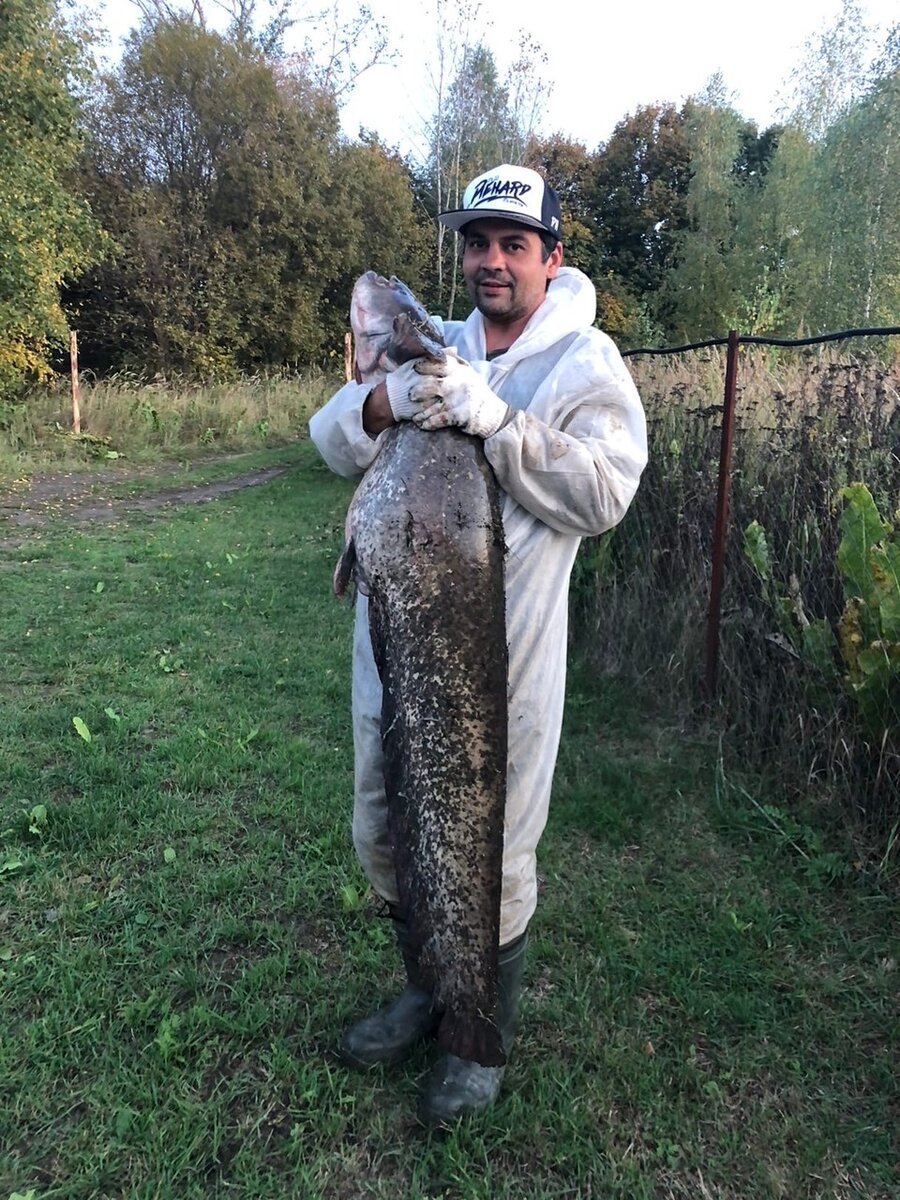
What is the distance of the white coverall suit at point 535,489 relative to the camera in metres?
1.85

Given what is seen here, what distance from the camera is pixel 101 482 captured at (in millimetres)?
12906

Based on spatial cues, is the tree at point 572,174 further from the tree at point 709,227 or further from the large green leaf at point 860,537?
the large green leaf at point 860,537

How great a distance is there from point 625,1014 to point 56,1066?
5.45 ft

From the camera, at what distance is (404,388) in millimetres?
1729

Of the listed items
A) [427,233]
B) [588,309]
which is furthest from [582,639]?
[427,233]

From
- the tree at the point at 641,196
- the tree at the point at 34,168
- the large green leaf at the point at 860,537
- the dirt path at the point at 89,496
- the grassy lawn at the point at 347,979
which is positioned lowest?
the grassy lawn at the point at 347,979

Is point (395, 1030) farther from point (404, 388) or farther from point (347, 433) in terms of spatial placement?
point (404, 388)

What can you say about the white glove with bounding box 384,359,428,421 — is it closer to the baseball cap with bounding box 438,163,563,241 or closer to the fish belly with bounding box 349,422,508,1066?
the fish belly with bounding box 349,422,508,1066

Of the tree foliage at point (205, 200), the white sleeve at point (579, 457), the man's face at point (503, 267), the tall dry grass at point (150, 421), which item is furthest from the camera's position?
the tree foliage at point (205, 200)

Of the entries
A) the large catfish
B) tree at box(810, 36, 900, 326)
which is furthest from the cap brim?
tree at box(810, 36, 900, 326)

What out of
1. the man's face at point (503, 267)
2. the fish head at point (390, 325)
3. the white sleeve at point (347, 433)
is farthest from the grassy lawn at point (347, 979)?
the man's face at point (503, 267)

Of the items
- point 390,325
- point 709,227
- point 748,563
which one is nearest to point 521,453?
point 390,325

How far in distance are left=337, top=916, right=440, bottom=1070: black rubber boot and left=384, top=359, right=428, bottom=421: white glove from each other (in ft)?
4.63

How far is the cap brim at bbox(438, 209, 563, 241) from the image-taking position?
6.59 ft
